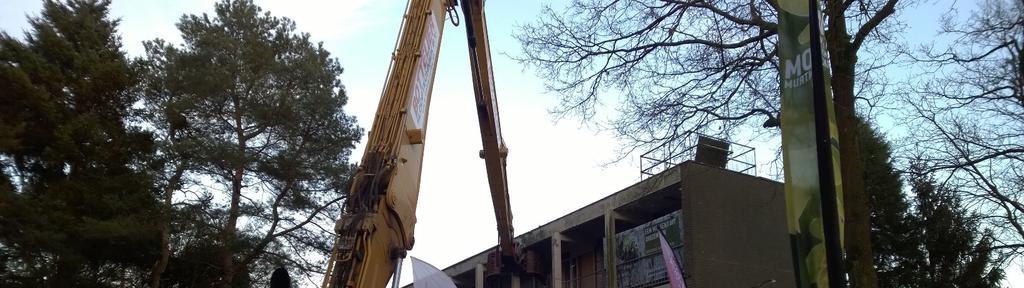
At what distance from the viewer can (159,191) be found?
1008 inches

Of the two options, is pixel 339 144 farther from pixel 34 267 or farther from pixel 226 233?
pixel 34 267

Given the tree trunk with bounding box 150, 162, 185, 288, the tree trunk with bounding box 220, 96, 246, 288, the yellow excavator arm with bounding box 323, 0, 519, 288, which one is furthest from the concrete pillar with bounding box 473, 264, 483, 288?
the yellow excavator arm with bounding box 323, 0, 519, 288

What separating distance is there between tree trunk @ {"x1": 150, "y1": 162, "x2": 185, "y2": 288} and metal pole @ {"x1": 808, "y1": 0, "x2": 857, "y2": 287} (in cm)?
2155

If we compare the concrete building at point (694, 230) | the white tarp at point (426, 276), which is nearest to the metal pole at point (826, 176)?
the white tarp at point (426, 276)

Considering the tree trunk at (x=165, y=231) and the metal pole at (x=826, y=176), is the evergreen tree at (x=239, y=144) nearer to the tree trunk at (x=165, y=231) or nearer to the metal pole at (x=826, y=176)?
the tree trunk at (x=165, y=231)

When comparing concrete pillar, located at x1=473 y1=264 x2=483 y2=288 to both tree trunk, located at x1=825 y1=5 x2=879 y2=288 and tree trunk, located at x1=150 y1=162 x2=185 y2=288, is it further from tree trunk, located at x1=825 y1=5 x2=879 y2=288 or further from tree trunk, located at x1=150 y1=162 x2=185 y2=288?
tree trunk, located at x1=825 y1=5 x2=879 y2=288

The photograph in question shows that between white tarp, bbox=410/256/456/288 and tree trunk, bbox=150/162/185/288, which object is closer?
white tarp, bbox=410/256/456/288

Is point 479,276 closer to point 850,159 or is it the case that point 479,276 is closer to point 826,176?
point 850,159

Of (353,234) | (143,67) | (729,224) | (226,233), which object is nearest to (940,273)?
(729,224)

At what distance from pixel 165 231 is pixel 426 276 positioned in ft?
50.2

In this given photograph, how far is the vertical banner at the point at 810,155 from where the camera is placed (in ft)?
21.2

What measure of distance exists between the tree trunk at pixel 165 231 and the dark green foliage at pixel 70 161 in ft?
1.09

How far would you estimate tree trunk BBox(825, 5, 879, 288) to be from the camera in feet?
39.4

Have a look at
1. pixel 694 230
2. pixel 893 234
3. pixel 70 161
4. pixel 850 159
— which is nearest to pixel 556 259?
pixel 694 230
